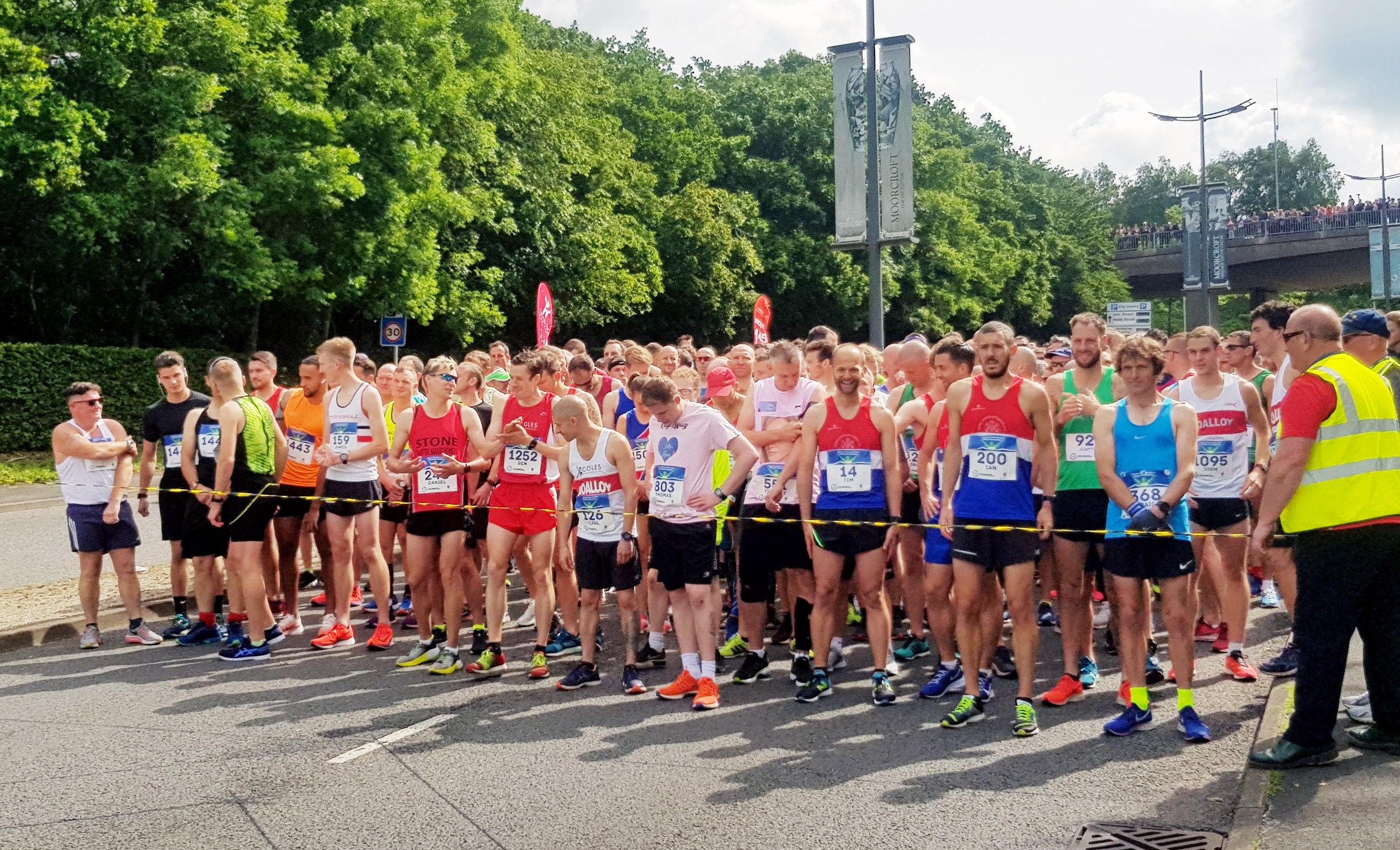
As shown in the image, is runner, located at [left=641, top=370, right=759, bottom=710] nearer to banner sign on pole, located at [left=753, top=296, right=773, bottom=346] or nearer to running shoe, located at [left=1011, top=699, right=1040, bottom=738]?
running shoe, located at [left=1011, top=699, right=1040, bottom=738]

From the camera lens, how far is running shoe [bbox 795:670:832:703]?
24.2ft

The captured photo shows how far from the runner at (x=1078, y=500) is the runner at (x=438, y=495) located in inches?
140

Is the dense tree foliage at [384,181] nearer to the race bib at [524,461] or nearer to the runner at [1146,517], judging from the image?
the race bib at [524,461]

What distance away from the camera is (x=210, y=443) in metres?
9.22

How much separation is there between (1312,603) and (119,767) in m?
5.51

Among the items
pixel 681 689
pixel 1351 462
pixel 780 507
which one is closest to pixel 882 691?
pixel 681 689

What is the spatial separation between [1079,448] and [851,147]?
44.0 ft

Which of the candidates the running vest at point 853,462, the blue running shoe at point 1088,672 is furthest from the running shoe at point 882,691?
the blue running shoe at point 1088,672

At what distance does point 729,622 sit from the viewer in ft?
30.7

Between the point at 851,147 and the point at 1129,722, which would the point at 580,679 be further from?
the point at 851,147

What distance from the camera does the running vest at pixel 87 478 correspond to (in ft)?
29.9

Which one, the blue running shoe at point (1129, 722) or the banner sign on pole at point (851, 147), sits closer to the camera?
the blue running shoe at point (1129, 722)

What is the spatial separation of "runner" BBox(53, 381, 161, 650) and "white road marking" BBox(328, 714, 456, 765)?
128 inches

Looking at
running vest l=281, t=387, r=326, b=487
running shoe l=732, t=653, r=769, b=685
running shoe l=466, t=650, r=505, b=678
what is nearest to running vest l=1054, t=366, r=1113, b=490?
running shoe l=732, t=653, r=769, b=685
